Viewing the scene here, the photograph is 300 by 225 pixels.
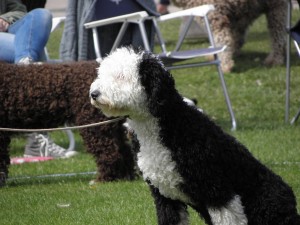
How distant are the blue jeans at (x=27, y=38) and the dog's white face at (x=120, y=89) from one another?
3.24 m

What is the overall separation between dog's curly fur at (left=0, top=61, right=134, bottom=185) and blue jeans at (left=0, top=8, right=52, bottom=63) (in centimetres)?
70

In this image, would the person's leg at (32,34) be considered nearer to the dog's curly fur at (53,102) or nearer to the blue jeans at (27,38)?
the blue jeans at (27,38)

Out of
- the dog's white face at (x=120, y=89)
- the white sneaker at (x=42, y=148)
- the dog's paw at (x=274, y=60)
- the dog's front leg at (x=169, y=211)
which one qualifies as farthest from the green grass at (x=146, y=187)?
the dog's white face at (x=120, y=89)

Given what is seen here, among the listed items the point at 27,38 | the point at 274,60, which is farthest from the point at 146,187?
the point at 274,60

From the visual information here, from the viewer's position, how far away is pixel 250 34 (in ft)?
50.1

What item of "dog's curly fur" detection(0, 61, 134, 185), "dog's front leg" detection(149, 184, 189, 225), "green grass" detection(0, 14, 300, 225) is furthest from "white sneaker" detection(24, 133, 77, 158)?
"dog's front leg" detection(149, 184, 189, 225)

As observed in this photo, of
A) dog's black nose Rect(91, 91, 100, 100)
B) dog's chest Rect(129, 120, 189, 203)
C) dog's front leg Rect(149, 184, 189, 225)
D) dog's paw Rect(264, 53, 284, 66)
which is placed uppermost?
dog's black nose Rect(91, 91, 100, 100)

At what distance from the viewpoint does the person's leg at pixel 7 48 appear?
24.0 ft

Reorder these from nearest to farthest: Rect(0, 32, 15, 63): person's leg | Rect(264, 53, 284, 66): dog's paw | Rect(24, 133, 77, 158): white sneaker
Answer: Rect(0, 32, 15, 63): person's leg
Rect(24, 133, 77, 158): white sneaker
Rect(264, 53, 284, 66): dog's paw

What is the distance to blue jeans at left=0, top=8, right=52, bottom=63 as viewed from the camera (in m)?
7.19

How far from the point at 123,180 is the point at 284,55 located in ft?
20.6

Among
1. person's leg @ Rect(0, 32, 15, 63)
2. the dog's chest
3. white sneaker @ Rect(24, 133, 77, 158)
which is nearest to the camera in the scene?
the dog's chest

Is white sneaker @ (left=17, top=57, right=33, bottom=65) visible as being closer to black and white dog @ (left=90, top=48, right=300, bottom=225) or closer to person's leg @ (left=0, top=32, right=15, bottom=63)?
person's leg @ (left=0, top=32, right=15, bottom=63)

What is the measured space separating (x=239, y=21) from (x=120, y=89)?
8.58m
